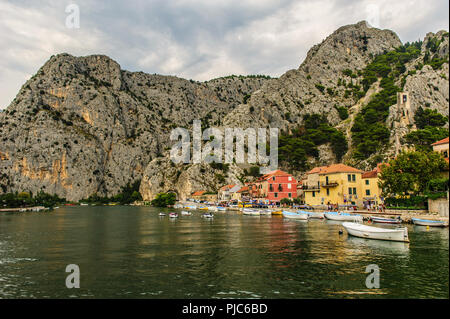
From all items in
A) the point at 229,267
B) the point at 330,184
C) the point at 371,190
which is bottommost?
the point at 229,267

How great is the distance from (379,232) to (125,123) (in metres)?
191

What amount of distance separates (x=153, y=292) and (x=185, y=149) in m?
136

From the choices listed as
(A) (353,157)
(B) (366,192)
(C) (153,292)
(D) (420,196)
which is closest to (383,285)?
(C) (153,292)

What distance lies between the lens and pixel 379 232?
30812 mm

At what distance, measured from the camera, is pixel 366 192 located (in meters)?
65.2

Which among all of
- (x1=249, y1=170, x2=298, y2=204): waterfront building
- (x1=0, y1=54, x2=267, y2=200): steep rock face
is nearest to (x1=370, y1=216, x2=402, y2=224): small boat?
(x1=249, y1=170, x2=298, y2=204): waterfront building

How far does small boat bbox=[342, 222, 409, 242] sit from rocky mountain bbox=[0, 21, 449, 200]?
282 feet

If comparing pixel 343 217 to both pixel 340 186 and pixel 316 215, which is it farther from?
pixel 340 186

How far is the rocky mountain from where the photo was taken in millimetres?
138125

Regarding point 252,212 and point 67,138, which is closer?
point 252,212

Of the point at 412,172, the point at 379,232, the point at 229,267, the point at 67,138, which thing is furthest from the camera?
the point at 67,138

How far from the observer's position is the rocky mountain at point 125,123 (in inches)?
5438

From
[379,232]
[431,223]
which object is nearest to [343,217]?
[431,223]
